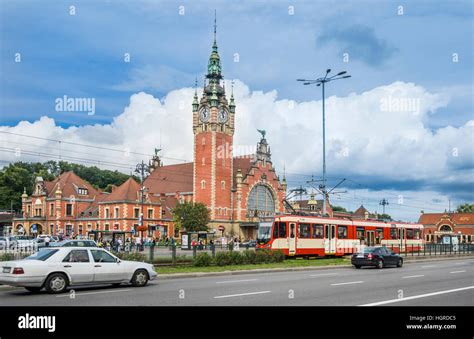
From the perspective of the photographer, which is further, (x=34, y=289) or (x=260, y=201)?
(x=260, y=201)

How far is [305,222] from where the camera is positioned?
39.7 m

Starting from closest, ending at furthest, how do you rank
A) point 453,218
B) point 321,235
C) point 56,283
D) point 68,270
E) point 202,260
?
point 56,283, point 68,270, point 202,260, point 321,235, point 453,218

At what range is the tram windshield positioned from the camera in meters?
38.8

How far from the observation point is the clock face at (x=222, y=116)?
99500 mm

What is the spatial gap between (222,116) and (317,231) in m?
61.9

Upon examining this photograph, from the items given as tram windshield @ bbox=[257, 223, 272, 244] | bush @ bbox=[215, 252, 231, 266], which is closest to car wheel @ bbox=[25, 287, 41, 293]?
bush @ bbox=[215, 252, 231, 266]

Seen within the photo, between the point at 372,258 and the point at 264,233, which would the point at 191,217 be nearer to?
the point at 264,233

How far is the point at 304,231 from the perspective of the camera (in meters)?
39.5

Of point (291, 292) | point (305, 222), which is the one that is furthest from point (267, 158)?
point (291, 292)

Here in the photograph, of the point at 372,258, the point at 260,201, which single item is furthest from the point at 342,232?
the point at 260,201

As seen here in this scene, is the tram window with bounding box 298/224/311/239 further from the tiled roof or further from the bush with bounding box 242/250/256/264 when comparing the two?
the tiled roof
